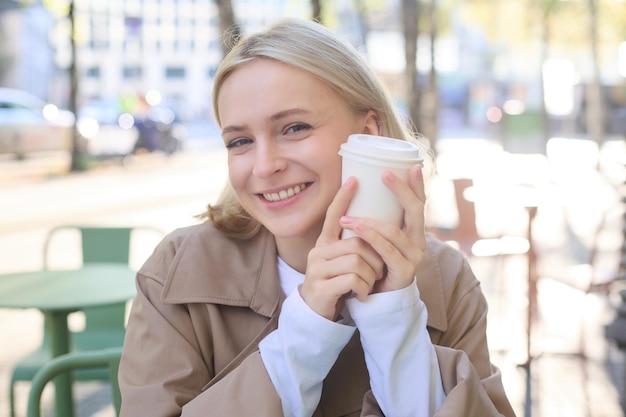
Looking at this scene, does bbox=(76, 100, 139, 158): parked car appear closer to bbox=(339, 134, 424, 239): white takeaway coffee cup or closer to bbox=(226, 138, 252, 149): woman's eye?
bbox=(226, 138, 252, 149): woman's eye

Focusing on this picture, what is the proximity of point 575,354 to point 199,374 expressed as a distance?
168 inches

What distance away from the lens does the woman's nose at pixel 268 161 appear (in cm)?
157

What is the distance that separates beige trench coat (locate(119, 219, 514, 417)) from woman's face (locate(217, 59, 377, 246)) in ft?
0.53

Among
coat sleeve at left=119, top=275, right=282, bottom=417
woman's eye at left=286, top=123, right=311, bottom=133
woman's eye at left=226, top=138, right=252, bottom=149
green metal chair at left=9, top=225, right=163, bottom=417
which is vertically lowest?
green metal chair at left=9, top=225, right=163, bottom=417

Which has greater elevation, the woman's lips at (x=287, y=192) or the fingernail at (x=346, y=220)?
the woman's lips at (x=287, y=192)

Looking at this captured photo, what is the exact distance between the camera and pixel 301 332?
137 cm

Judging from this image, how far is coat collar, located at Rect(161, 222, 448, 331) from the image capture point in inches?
64.9

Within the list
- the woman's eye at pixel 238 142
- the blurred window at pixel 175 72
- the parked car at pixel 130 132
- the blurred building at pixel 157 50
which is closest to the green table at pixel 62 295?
the woman's eye at pixel 238 142

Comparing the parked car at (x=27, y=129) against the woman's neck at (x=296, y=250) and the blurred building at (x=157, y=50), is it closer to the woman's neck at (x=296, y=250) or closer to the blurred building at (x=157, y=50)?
the woman's neck at (x=296, y=250)

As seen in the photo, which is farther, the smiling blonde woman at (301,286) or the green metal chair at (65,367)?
the green metal chair at (65,367)

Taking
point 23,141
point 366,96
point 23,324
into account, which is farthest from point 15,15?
point 366,96

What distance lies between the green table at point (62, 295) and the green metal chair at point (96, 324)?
106mm

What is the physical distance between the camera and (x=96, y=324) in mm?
3900

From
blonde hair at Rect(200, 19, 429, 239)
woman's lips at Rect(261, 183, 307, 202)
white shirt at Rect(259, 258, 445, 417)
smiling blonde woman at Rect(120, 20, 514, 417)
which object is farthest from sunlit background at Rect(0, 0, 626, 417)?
white shirt at Rect(259, 258, 445, 417)
